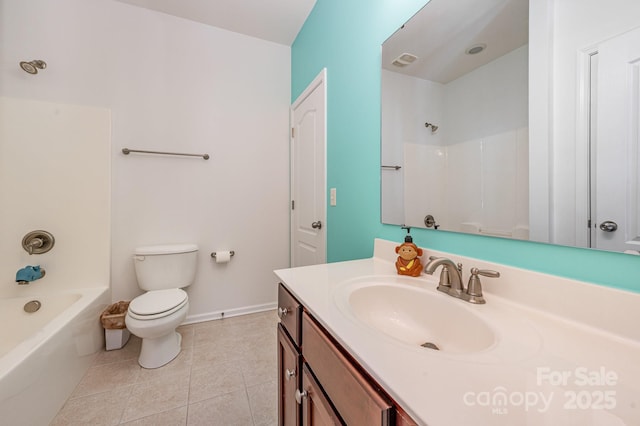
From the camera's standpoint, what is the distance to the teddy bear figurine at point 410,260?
0.92 meters

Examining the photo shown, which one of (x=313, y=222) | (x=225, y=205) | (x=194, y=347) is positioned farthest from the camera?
(x=225, y=205)

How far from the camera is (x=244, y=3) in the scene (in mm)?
1897

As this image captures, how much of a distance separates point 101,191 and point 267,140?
1.37 meters

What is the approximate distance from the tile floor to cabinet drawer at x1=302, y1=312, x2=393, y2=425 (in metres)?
0.85

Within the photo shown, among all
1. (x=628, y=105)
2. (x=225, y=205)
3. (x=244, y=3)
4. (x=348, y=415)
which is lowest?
(x=348, y=415)

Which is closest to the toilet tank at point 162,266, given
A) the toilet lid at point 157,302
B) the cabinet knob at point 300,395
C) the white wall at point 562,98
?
the toilet lid at point 157,302

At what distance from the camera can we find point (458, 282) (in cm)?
75

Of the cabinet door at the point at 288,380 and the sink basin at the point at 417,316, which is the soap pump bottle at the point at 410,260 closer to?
the sink basin at the point at 417,316

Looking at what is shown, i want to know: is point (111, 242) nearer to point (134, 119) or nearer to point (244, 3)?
point (134, 119)

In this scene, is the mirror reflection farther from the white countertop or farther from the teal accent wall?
the white countertop

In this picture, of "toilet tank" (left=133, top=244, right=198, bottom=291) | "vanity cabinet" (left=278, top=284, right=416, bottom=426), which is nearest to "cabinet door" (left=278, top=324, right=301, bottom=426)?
"vanity cabinet" (left=278, top=284, right=416, bottom=426)

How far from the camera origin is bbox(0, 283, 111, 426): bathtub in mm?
997

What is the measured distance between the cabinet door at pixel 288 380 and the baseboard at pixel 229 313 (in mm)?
1460

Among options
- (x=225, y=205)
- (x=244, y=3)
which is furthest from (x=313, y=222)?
(x=244, y=3)
